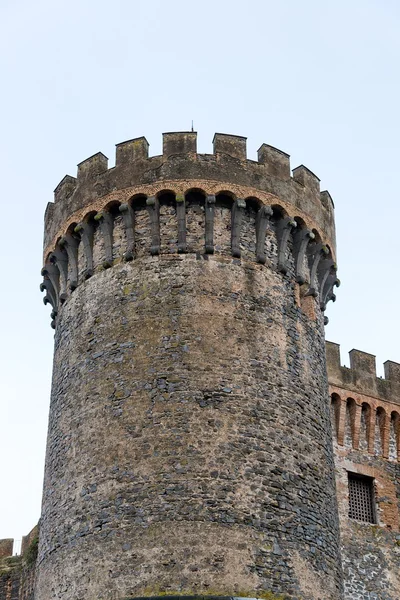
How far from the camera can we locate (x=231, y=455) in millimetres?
15648

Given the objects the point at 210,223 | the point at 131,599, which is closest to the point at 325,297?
the point at 210,223

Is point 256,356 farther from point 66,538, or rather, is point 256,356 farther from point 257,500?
point 66,538

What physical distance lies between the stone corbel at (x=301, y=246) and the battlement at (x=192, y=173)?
349 millimetres

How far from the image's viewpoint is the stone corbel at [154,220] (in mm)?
17531

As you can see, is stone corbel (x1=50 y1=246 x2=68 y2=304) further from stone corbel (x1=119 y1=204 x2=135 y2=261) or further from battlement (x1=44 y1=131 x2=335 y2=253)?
stone corbel (x1=119 y1=204 x2=135 y2=261)

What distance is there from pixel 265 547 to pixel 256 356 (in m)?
3.24

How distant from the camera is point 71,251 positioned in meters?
18.9

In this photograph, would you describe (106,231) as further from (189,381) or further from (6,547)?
(6,547)

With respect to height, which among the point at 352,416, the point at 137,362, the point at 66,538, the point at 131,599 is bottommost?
the point at 131,599

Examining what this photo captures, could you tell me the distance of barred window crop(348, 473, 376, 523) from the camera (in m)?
24.0

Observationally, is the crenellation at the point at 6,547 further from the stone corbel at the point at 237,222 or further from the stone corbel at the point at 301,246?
the stone corbel at the point at 237,222

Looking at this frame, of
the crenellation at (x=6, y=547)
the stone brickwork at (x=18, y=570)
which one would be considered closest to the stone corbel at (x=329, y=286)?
the stone brickwork at (x=18, y=570)

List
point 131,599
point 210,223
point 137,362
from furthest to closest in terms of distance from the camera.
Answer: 1. point 210,223
2. point 137,362
3. point 131,599

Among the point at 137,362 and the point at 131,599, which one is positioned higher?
the point at 137,362
